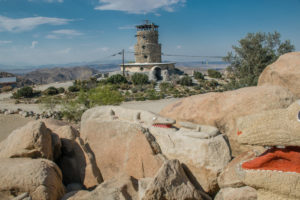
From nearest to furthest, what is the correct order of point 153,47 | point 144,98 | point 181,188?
point 181,188, point 144,98, point 153,47

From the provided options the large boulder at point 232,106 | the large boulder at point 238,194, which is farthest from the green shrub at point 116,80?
the large boulder at point 238,194

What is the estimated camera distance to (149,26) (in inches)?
1986

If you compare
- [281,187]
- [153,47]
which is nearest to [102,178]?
[281,187]

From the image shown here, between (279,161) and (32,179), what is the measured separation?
538 centimetres

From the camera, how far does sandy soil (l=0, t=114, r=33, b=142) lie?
17.0 metres

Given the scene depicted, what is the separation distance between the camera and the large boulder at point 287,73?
28.3 ft

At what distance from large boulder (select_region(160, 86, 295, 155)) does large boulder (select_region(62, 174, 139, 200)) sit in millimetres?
3198

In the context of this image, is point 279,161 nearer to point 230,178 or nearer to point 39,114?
point 230,178

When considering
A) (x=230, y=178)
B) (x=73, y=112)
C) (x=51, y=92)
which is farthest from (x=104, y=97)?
(x=51, y=92)

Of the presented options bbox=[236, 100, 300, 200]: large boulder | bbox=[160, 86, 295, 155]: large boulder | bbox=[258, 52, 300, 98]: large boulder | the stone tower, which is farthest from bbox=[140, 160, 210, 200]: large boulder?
the stone tower

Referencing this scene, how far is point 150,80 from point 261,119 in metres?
38.2

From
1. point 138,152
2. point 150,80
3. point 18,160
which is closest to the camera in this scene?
point 18,160

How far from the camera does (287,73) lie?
29.0ft

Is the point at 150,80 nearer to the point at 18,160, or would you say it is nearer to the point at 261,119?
the point at 18,160
